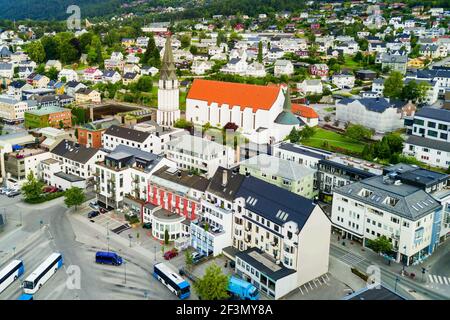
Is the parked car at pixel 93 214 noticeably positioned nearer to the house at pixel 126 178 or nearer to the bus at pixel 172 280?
the house at pixel 126 178

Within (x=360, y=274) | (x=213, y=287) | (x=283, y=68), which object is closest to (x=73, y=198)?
(x=213, y=287)

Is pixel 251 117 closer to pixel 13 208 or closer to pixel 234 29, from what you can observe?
pixel 13 208

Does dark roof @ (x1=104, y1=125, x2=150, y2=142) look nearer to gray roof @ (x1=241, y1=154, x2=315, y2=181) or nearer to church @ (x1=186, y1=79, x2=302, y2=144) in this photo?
gray roof @ (x1=241, y1=154, x2=315, y2=181)

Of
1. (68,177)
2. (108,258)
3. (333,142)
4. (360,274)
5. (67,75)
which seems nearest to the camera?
(360,274)

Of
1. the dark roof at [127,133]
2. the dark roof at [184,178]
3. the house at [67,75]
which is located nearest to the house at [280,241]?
the dark roof at [184,178]

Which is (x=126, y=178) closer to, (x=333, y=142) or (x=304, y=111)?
(x=333, y=142)

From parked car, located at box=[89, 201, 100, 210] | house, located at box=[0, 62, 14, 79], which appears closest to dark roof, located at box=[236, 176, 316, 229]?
parked car, located at box=[89, 201, 100, 210]
